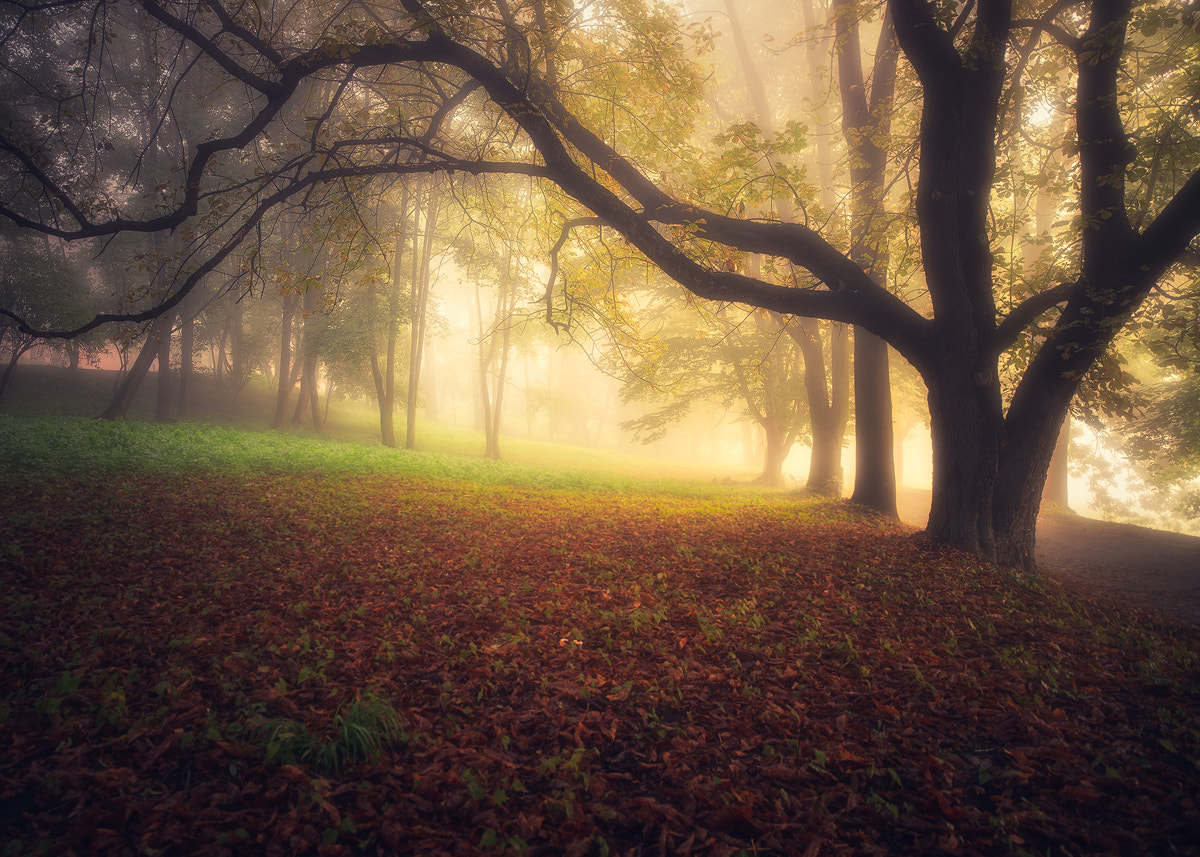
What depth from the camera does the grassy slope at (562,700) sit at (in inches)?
89.8

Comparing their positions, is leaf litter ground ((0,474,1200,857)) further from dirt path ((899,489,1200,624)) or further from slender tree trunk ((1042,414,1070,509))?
slender tree trunk ((1042,414,1070,509))

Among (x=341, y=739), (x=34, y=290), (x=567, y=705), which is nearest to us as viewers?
(x=341, y=739)

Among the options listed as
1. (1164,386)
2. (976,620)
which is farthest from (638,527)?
(1164,386)

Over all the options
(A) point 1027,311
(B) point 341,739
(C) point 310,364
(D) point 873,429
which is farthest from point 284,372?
(A) point 1027,311

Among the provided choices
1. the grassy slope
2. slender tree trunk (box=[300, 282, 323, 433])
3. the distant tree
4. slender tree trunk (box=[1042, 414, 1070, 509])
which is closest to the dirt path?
slender tree trunk (box=[1042, 414, 1070, 509])

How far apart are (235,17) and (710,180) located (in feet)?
20.3

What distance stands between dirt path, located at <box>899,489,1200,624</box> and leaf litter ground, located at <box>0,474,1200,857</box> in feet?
11.6

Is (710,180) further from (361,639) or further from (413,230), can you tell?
(413,230)

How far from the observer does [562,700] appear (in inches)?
127

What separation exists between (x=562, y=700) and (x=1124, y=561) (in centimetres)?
1389

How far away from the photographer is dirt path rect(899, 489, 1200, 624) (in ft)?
24.9

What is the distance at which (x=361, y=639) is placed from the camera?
3.92m

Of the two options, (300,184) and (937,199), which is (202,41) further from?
(937,199)

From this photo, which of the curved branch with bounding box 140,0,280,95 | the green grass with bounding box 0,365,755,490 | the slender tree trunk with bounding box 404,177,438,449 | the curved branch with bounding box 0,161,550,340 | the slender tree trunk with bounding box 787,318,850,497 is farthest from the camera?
the slender tree trunk with bounding box 404,177,438,449
